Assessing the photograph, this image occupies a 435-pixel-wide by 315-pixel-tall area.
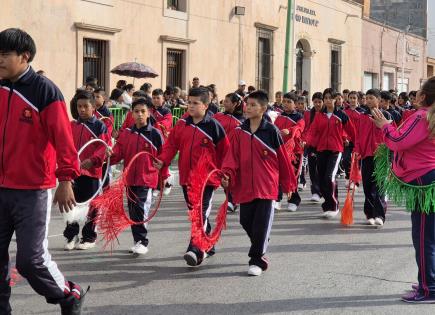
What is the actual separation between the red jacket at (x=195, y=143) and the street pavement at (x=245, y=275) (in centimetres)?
107

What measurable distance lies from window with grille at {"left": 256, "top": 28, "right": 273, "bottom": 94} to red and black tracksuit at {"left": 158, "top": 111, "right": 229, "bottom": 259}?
22905 mm

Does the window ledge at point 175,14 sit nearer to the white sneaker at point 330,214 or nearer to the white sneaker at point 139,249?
the white sneaker at point 330,214

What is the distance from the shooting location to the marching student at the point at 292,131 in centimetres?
1141

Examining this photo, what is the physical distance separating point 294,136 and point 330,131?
558mm

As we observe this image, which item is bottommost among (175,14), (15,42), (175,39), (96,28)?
(15,42)

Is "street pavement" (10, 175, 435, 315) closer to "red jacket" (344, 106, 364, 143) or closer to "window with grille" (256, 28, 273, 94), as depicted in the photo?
"red jacket" (344, 106, 364, 143)

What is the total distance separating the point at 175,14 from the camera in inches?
939

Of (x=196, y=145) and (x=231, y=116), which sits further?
(x=231, y=116)

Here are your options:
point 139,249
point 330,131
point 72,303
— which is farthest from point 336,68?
point 72,303

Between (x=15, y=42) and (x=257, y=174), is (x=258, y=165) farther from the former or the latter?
(x=15, y=42)

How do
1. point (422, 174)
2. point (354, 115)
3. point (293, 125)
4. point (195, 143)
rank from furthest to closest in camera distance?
point (354, 115) < point (293, 125) < point (195, 143) < point (422, 174)


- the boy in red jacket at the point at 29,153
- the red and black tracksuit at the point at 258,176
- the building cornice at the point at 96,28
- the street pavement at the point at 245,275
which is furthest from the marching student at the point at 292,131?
the building cornice at the point at 96,28

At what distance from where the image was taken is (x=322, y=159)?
11562mm

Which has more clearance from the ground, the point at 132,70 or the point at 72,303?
the point at 132,70
